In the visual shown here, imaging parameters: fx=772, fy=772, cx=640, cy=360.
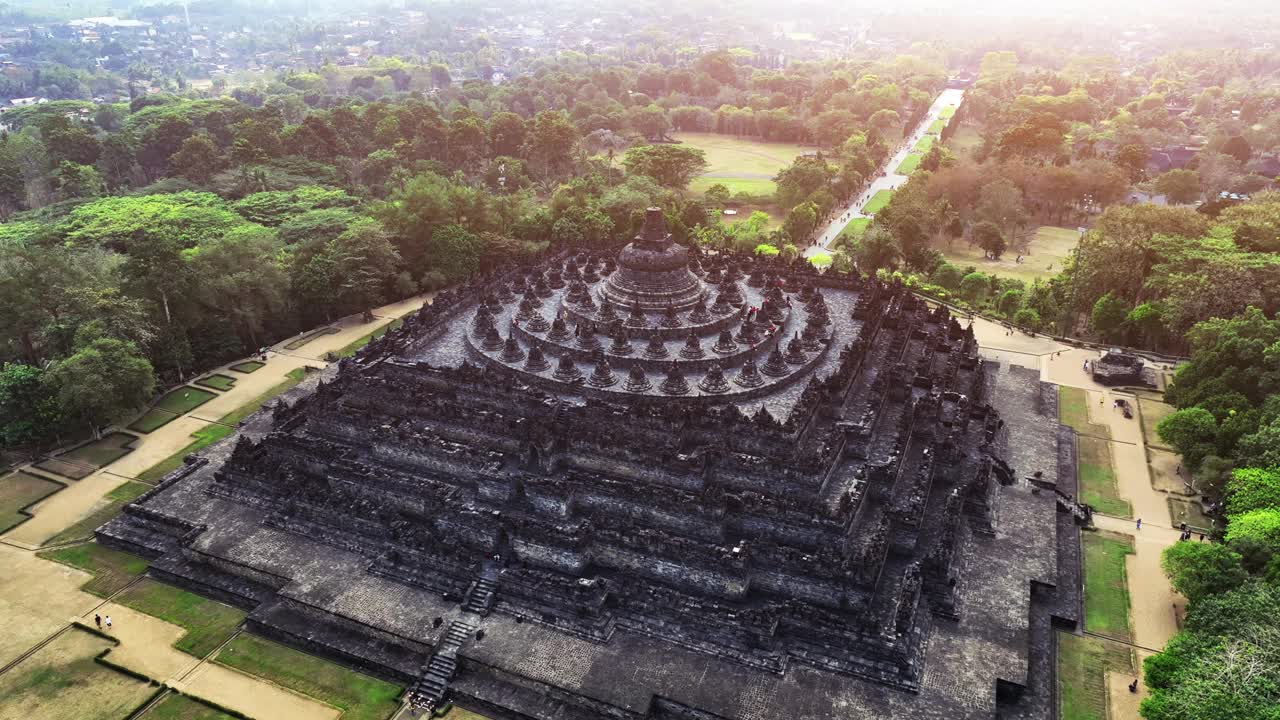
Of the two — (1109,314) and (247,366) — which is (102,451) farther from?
(1109,314)

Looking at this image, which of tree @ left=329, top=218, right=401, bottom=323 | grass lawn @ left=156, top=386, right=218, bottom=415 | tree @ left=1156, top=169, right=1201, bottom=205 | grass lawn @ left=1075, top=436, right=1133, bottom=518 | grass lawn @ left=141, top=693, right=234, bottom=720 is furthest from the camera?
tree @ left=1156, top=169, right=1201, bottom=205

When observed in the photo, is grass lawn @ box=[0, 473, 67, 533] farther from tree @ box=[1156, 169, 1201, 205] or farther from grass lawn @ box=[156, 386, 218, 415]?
tree @ box=[1156, 169, 1201, 205]

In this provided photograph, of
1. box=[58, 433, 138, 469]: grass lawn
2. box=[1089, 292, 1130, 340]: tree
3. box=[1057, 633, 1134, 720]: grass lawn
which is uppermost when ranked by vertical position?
box=[1089, 292, 1130, 340]: tree

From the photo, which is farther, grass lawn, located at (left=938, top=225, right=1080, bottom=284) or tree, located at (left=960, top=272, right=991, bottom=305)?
grass lawn, located at (left=938, top=225, right=1080, bottom=284)

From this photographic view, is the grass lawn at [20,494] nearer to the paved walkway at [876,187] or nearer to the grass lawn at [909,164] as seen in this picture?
the paved walkway at [876,187]

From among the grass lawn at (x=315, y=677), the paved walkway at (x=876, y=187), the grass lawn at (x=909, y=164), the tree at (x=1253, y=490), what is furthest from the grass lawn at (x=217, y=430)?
the grass lawn at (x=909, y=164)

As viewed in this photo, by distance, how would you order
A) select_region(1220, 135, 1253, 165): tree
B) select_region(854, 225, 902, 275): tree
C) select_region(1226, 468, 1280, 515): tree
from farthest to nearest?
1. select_region(1220, 135, 1253, 165): tree
2. select_region(854, 225, 902, 275): tree
3. select_region(1226, 468, 1280, 515): tree

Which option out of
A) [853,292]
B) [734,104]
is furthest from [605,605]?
[734,104]

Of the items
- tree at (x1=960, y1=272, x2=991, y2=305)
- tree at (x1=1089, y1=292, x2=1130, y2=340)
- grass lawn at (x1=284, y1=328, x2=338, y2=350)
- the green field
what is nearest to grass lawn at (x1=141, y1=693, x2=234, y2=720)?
grass lawn at (x1=284, y1=328, x2=338, y2=350)
